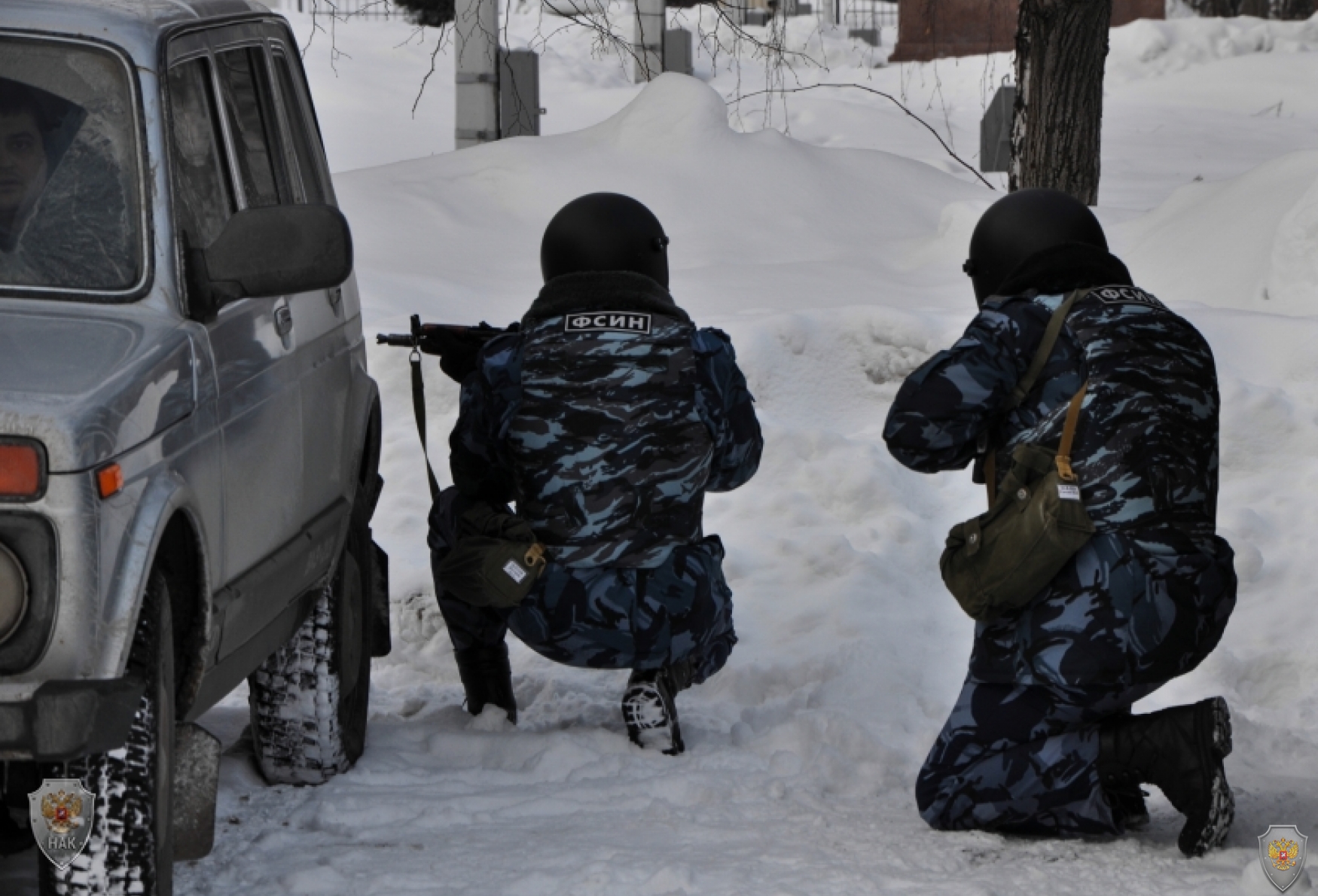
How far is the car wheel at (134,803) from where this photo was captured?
106 inches

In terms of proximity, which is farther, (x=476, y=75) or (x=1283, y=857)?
(x=476, y=75)

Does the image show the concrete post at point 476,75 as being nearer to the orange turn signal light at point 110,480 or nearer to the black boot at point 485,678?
the black boot at point 485,678

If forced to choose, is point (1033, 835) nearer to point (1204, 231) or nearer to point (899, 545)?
point (899, 545)

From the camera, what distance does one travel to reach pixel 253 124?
4.04m

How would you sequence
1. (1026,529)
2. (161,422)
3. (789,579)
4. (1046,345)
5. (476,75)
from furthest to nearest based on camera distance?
(476,75)
(789,579)
(1046,345)
(1026,529)
(161,422)

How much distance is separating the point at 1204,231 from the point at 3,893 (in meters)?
7.01

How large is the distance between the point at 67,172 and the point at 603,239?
182 cm

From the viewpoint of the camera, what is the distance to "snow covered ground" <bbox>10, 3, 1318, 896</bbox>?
147 inches

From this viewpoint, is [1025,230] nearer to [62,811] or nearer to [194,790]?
[194,790]

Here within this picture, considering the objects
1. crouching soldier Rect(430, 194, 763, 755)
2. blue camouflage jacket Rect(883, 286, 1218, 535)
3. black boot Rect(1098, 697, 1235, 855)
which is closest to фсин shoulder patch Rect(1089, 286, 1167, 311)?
blue camouflage jacket Rect(883, 286, 1218, 535)

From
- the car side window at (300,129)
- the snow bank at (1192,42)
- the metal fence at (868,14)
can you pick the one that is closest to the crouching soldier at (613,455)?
the car side window at (300,129)

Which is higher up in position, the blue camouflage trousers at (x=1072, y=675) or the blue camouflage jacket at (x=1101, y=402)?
the blue camouflage jacket at (x=1101, y=402)

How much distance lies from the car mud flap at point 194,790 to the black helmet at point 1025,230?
Answer: 7.03 ft

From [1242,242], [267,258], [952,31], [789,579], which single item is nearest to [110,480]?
[267,258]
